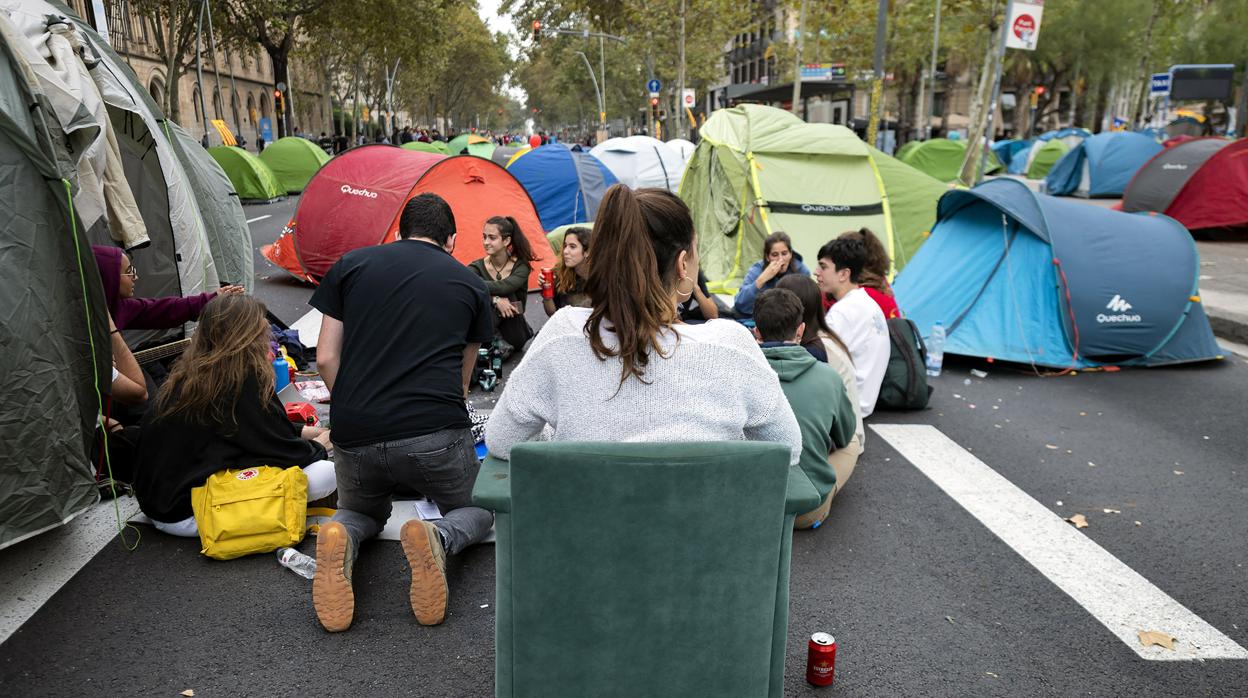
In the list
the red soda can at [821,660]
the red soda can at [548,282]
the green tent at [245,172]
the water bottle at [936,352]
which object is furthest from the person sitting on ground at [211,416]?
the green tent at [245,172]

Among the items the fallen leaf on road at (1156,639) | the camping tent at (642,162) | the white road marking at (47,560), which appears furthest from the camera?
the camping tent at (642,162)

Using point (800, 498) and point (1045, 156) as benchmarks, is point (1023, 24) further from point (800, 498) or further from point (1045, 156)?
point (1045, 156)

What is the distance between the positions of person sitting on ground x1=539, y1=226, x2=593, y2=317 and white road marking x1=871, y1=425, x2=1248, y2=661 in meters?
2.60

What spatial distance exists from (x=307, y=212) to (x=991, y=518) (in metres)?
8.46

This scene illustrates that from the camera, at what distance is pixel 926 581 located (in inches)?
142

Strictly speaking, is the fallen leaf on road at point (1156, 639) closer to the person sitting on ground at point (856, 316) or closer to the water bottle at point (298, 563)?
the person sitting on ground at point (856, 316)

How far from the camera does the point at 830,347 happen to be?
4871mm

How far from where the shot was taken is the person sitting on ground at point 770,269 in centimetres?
655

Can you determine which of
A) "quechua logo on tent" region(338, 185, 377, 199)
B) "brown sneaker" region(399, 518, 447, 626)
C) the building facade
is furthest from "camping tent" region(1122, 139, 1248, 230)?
the building facade

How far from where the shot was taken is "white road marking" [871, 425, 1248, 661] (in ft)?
10.5

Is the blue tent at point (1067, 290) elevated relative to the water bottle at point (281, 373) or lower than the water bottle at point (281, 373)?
elevated

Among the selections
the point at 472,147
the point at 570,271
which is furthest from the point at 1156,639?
the point at 472,147

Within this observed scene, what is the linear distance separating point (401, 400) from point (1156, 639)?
9.96 ft

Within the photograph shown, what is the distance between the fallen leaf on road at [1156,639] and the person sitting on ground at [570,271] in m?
3.95
